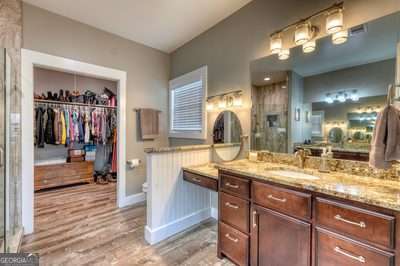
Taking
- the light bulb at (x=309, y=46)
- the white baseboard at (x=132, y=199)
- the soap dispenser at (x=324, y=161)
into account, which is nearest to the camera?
the soap dispenser at (x=324, y=161)

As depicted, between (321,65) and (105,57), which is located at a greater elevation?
(105,57)

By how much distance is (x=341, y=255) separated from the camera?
1155 millimetres

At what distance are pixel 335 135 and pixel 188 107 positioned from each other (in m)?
2.24

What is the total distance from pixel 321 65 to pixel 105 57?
2.99m

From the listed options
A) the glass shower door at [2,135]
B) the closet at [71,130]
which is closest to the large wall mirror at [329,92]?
the glass shower door at [2,135]

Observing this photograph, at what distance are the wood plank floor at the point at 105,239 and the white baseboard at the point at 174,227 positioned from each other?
7 centimetres

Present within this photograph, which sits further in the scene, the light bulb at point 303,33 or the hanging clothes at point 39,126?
the hanging clothes at point 39,126

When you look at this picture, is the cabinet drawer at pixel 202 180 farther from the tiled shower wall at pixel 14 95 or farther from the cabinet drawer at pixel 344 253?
the tiled shower wall at pixel 14 95

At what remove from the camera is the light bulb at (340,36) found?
1664 mm

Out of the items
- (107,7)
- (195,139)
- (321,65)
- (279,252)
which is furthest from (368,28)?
(107,7)

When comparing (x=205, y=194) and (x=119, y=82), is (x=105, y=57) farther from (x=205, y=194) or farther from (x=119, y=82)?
(x=205, y=194)

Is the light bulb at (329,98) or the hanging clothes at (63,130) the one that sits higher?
the light bulb at (329,98)

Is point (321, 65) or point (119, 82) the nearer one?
point (321, 65)

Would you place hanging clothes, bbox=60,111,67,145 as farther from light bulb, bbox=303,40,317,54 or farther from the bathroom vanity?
light bulb, bbox=303,40,317,54
